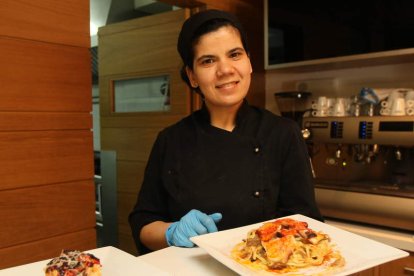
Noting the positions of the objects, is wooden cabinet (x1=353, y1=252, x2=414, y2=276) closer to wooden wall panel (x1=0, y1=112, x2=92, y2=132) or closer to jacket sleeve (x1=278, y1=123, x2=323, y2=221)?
jacket sleeve (x1=278, y1=123, x2=323, y2=221)

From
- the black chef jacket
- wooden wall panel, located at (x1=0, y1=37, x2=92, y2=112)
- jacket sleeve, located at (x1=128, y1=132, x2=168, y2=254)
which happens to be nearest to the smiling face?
the black chef jacket

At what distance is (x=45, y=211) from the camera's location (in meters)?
1.53

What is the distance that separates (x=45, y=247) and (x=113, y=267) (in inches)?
36.3

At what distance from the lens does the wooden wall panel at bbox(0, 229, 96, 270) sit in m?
1.41

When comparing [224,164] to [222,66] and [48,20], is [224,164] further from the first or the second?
[48,20]

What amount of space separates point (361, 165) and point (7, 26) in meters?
1.74

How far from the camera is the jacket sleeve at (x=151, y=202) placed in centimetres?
115

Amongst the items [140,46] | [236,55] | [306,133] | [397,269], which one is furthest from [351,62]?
[140,46]

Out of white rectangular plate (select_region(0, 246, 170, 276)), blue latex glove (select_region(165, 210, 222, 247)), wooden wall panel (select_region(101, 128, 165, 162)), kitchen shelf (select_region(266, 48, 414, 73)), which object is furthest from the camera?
wooden wall panel (select_region(101, 128, 165, 162))

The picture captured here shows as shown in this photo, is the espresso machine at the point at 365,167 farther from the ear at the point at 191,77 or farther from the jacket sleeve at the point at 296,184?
the ear at the point at 191,77

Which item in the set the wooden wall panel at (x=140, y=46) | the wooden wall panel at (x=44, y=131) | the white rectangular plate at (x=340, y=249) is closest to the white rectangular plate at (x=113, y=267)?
the white rectangular plate at (x=340, y=249)

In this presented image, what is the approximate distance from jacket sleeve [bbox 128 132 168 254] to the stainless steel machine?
922mm

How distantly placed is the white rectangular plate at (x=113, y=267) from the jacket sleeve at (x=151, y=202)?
1.15 ft

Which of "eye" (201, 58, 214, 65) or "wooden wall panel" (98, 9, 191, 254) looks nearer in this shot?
"eye" (201, 58, 214, 65)
